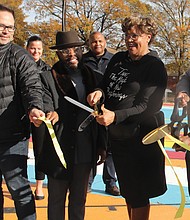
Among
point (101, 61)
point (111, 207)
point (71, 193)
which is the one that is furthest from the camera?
point (101, 61)

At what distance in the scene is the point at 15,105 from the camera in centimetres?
280

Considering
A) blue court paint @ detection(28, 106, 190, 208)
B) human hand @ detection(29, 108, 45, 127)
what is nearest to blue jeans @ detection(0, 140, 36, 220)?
human hand @ detection(29, 108, 45, 127)

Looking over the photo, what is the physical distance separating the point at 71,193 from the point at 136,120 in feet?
2.71

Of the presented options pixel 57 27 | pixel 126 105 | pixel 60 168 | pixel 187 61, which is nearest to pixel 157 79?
pixel 126 105

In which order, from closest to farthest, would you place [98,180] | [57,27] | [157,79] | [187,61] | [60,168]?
[157,79] → [60,168] → [98,180] → [57,27] → [187,61]

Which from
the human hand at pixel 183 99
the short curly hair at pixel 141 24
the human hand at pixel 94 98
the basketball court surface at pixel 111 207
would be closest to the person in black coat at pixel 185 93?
the human hand at pixel 183 99

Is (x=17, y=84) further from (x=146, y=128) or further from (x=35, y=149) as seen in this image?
(x=146, y=128)

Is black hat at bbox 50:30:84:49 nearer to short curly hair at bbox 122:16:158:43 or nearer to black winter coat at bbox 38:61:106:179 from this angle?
black winter coat at bbox 38:61:106:179

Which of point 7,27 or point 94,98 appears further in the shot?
point 7,27

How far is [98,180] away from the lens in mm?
5273

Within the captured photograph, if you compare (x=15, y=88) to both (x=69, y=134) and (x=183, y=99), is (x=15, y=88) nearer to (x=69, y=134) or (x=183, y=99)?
(x=69, y=134)

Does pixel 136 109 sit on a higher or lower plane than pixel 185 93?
lower

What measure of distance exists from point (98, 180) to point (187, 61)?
25120 mm

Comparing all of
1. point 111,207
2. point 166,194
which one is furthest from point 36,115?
point 166,194
